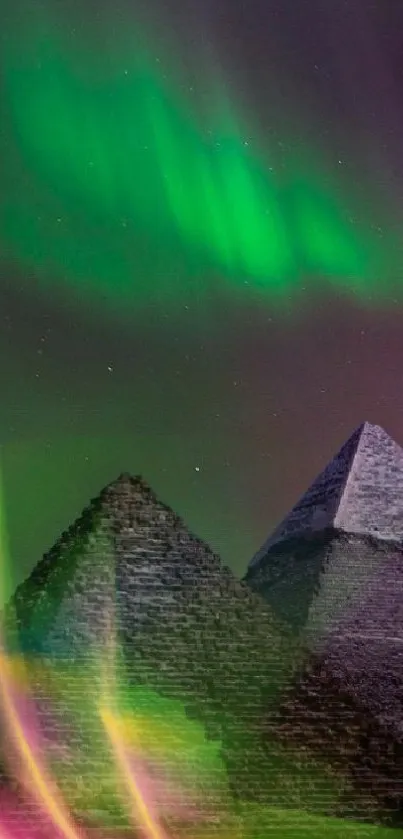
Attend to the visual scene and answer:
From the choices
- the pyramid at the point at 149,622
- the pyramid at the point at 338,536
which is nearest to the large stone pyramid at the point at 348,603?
the pyramid at the point at 338,536

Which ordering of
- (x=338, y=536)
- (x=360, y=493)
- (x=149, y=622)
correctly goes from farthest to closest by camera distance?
(x=360, y=493) < (x=338, y=536) < (x=149, y=622)

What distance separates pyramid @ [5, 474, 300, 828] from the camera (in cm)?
2003

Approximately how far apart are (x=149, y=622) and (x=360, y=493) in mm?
8007

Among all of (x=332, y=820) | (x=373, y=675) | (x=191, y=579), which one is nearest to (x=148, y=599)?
(x=191, y=579)

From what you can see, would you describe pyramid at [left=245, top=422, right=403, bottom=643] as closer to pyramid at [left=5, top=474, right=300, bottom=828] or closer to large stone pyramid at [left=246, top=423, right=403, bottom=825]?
large stone pyramid at [left=246, top=423, right=403, bottom=825]

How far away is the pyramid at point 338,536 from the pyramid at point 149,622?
4351 mm

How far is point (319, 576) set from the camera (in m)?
26.5

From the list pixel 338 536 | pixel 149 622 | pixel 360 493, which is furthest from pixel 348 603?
pixel 149 622

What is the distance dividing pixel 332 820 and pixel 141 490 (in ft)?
19.5

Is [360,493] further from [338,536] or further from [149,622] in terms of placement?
[149,622]

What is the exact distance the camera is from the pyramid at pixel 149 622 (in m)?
20.0

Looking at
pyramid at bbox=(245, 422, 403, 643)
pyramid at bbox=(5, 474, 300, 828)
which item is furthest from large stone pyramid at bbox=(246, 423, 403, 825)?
pyramid at bbox=(5, 474, 300, 828)

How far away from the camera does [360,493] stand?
1085 inches

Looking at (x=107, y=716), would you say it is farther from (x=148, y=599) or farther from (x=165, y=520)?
(x=165, y=520)
